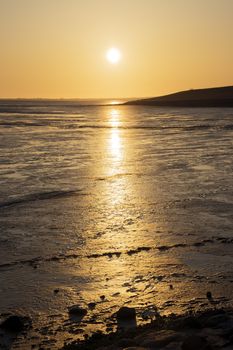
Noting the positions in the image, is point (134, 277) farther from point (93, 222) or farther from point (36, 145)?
point (36, 145)

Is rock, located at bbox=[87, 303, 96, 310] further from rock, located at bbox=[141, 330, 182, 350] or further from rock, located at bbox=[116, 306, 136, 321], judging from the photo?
rock, located at bbox=[141, 330, 182, 350]

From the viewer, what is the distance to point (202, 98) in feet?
484

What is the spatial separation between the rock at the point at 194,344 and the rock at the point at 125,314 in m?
1.53

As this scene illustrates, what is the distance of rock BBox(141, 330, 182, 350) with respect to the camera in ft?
20.0

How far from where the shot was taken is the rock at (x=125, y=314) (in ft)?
23.8

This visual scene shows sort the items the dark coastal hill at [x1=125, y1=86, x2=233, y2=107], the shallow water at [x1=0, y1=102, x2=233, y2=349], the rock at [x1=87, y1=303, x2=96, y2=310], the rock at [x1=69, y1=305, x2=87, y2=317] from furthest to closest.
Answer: the dark coastal hill at [x1=125, y1=86, x2=233, y2=107], the shallow water at [x1=0, y1=102, x2=233, y2=349], the rock at [x1=87, y1=303, x2=96, y2=310], the rock at [x1=69, y1=305, x2=87, y2=317]

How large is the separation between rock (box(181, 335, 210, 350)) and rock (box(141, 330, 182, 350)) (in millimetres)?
338

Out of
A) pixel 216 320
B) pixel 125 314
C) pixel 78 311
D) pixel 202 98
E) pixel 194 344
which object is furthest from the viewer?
pixel 202 98

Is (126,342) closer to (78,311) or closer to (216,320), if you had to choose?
(216,320)

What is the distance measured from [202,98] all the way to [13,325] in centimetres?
14500

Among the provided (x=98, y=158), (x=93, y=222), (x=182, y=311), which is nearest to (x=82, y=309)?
(x=182, y=311)

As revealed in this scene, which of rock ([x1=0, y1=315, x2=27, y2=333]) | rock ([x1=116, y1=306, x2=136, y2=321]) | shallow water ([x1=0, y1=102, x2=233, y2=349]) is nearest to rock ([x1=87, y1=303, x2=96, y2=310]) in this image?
shallow water ([x1=0, y1=102, x2=233, y2=349])

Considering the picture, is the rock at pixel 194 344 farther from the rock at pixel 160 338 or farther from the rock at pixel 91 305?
the rock at pixel 91 305

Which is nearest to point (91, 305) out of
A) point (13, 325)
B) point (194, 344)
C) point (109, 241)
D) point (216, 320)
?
point (13, 325)
